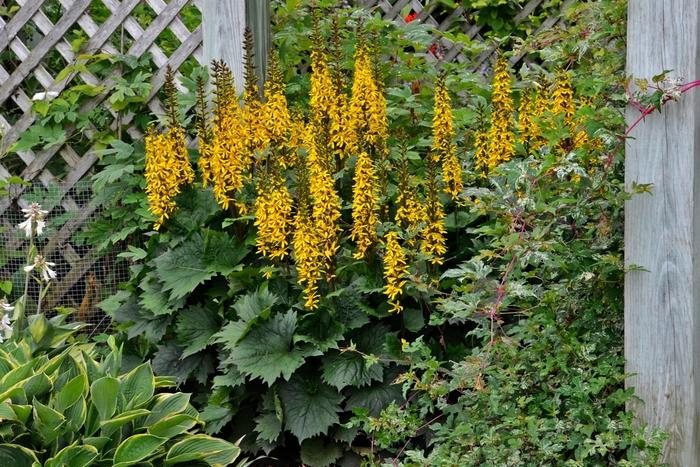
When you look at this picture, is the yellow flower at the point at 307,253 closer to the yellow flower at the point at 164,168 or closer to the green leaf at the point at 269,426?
the green leaf at the point at 269,426

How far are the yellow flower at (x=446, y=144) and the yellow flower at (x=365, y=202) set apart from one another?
12.6 inches

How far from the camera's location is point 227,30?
471cm

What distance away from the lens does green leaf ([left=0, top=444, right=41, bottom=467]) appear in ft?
10.4

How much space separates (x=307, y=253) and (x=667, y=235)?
1322 mm

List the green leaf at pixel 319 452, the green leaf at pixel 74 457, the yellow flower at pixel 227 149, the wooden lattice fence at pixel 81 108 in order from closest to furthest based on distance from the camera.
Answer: the green leaf at pixel 74 457, the green leaf at pixel 319 452, the yellow flower at pixel 227 149, the wooden lattice fence at pixel 81 108

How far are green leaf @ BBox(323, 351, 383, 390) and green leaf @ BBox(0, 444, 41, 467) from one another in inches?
43.2

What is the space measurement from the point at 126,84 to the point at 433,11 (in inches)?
104

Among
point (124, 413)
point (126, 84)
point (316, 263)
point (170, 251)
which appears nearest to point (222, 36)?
point (126, 84)

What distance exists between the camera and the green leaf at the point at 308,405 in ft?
12.3

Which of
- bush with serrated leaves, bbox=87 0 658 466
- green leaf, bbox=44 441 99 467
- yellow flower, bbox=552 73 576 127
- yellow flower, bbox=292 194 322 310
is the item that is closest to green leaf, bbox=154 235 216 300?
bush with serrated leaves, bbox=87 0 658 466

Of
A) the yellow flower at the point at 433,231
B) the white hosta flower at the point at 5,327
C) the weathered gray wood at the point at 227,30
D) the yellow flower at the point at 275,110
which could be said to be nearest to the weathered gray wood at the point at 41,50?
the weathered gray wood at the point at 227,30

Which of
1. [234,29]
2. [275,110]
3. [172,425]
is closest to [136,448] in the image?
[172,425]

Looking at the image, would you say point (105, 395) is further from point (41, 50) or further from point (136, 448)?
point (41, 50)

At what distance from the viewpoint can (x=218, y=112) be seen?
4117 mm
